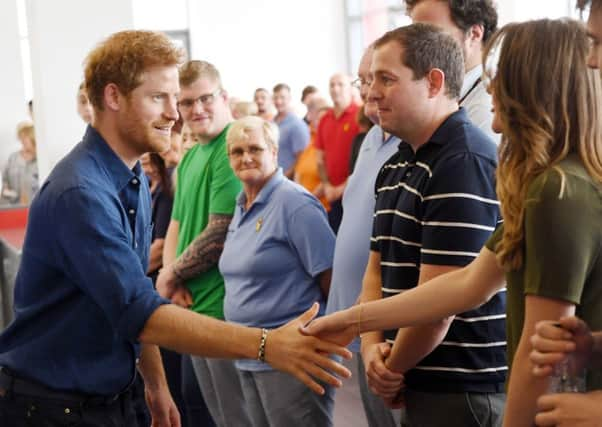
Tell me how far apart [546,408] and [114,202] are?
122 cm

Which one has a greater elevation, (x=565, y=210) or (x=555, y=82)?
(x=555, y=82)

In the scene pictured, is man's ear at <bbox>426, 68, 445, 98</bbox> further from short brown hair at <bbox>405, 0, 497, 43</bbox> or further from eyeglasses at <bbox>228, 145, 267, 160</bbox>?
eyeglasses at <bbox>228, 145, 267, 160</bbox>

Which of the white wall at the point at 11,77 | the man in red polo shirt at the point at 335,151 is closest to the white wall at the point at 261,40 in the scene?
the white wall at the point at 11,77

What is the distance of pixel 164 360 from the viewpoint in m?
4.31

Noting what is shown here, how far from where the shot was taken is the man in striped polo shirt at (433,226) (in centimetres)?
232

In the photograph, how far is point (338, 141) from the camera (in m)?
7.94

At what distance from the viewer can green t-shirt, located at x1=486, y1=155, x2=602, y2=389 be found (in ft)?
5.52

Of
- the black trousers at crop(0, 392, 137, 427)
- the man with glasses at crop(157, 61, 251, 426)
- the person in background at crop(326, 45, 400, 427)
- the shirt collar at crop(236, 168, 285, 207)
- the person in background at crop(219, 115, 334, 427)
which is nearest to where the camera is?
the black trousers at crop(0, 392, 137, 427)

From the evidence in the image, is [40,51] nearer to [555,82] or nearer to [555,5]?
[555,82]

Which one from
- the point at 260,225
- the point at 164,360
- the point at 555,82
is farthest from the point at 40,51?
the point at 555,82

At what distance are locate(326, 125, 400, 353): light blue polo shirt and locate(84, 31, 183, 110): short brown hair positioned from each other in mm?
742

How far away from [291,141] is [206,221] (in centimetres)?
536

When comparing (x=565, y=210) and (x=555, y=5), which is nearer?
(x=565, y=210)

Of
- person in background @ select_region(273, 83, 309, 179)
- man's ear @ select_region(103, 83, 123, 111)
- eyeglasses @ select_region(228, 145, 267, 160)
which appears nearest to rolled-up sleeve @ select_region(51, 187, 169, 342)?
man's ear @ select_region(103, 83, 123, 111)
